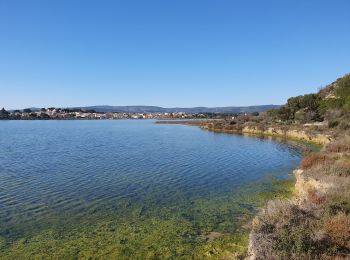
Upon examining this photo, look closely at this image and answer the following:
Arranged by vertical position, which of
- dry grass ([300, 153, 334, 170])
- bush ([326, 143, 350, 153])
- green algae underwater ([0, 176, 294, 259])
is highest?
bush ([326, 143, 350, 153])

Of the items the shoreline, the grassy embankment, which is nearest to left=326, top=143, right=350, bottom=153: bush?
the shoreline

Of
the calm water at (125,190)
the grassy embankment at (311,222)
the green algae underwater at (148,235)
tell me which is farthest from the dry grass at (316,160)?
the green algae underwater at (148,235)

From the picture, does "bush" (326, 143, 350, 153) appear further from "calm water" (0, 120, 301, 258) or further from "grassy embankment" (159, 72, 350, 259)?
"calm water" (0, 120, 301, 258)

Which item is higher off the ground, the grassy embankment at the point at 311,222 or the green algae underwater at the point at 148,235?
the grassy embankment at the point at 311,222

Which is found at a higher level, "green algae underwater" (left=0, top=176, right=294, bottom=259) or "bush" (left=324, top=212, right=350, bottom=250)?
"bush" (left=324, top=212, right=350, bottom=250)

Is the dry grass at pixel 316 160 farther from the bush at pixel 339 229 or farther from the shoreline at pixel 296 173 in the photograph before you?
the bush at pixel 339 229

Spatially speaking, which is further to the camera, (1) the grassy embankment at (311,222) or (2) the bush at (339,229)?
(2) the bush at (339,229)

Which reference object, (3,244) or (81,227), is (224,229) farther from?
(3,244)

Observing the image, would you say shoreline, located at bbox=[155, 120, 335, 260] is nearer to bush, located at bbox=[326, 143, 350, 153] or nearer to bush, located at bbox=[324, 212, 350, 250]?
bush, located at bbox=[324, 212, 350, 250]

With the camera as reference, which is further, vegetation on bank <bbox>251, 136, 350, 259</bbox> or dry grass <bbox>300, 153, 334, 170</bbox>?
dry grass <bbox>300, 153, 334, 170</bbox>

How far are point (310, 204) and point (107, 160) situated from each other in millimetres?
27627

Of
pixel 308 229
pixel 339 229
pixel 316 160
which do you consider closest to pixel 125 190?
pixel 308 229

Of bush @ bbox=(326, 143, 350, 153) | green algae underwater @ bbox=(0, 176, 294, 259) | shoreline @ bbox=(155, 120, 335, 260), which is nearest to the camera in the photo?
shoreline @ bbox=(155, 120, 335, 260)

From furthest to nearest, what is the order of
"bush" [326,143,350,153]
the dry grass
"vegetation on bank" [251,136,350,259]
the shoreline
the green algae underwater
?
1. "bush" [326,143,350,153]
2. the dry grass
3. the green algae underwater
4. the shoreline
5. "vegetation on bank" [251,136,350,259]
